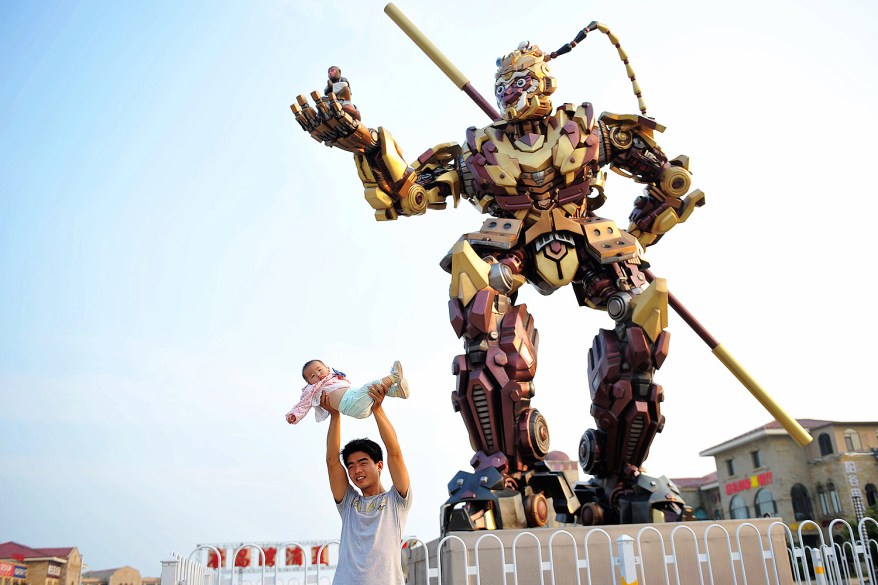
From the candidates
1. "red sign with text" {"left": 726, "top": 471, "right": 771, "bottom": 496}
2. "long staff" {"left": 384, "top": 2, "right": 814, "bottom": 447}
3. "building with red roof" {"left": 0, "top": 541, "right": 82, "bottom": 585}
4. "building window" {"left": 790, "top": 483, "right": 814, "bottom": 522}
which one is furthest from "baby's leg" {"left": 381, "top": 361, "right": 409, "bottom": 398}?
"red sign with text" {"left": 726, "top": 471, "right": 771, "bottom": 496}

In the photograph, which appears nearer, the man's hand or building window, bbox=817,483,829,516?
the man's hand

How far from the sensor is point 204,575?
4.22 m

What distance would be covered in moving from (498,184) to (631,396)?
192cm

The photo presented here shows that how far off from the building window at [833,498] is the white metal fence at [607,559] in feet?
86.2

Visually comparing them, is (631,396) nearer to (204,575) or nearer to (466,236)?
(466,236)

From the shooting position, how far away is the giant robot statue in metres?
5.04

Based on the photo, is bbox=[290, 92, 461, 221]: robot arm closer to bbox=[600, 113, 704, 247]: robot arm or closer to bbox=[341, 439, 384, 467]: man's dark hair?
bbox=[600, 113, 704, 247]: robot arm

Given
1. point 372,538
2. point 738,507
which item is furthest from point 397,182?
point 738,507

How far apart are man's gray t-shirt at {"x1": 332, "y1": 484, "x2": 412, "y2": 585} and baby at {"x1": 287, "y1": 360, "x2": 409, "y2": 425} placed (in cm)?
34

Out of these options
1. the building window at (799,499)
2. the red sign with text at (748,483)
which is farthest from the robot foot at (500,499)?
the red sign with text at (748,483)

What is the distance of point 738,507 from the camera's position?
31.1 meters

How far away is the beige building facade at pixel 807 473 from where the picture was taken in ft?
89.0

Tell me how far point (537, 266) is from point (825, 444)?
2788cm

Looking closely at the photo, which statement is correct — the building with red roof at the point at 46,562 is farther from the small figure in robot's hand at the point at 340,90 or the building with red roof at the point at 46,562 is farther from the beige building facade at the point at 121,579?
the small figure in robot's hand at the point at 340,90
